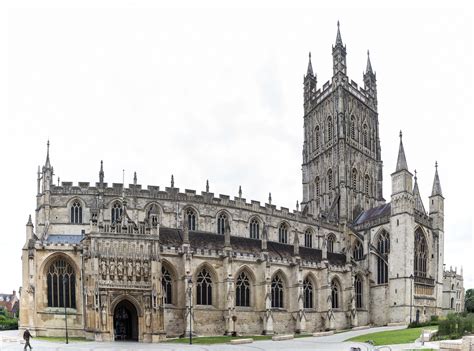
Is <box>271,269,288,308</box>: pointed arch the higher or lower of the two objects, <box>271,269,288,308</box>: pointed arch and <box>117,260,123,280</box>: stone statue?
the lower

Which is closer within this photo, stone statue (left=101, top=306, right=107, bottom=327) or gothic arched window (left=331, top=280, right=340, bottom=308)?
stone statue (left=101, top=306, right=107, bottom=327)

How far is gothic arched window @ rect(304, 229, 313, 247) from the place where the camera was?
218ft

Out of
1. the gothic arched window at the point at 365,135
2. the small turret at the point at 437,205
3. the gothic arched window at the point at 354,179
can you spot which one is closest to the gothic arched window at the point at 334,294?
the small turret at the point at 437,205

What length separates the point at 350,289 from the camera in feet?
197

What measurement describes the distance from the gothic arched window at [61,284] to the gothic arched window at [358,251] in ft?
118

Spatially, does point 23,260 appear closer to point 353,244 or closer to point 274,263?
point 274,263

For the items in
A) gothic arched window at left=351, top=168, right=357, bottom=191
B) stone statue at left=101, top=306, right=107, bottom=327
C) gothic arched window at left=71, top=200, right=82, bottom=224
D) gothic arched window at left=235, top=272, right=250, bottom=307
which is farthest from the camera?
gothic arched window at left=351, top=168, right=357, bottom=191

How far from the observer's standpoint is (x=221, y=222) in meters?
59.4

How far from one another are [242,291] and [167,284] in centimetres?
834

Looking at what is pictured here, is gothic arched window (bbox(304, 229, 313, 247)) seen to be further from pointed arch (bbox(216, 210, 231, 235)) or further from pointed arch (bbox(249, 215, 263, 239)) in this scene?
pointed arch (bbox(216, 210, 231, 235))

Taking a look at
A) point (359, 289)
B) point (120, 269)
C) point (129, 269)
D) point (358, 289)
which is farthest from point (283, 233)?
point (120, 269)

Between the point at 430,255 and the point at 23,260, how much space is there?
46062 mm

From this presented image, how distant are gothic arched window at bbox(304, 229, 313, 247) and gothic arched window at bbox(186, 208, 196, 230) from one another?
52.8 feet

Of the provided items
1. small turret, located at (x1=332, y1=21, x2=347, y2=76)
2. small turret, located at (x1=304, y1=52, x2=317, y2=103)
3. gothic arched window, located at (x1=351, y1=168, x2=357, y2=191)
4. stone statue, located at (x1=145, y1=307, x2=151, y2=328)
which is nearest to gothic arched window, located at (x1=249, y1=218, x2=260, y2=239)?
gothic arched window, located at (x1=351, y1=168, x2=357, y2=191)
